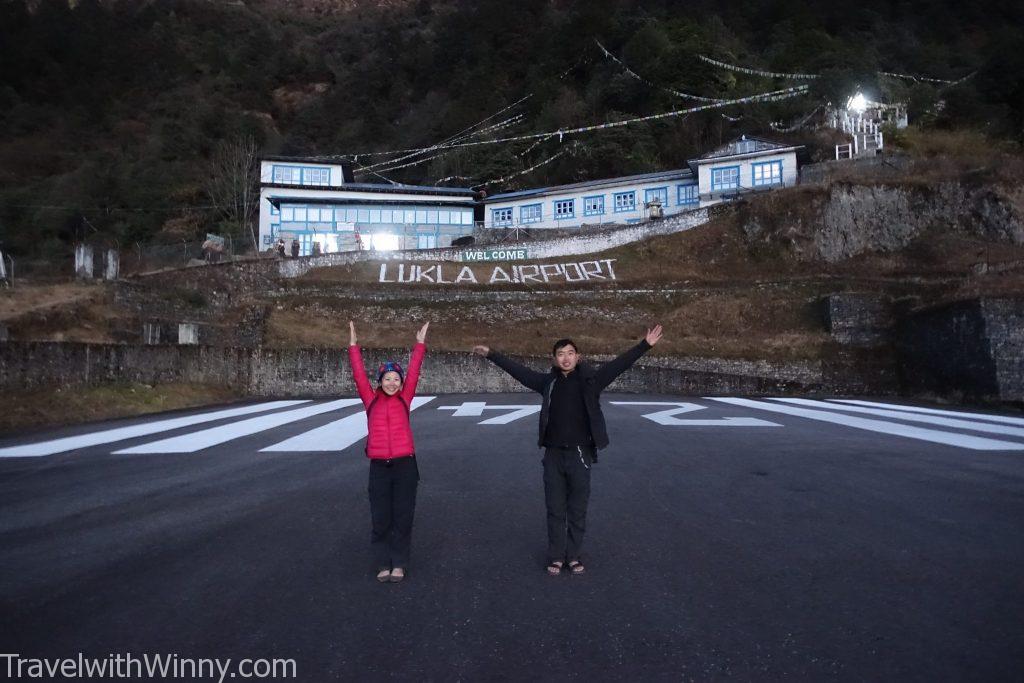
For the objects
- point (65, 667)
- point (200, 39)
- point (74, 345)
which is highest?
point (200, 39)

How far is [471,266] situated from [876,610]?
38.3 m

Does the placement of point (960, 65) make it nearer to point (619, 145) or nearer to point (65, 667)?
point (619, 145)

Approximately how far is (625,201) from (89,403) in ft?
142

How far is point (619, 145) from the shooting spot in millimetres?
58438

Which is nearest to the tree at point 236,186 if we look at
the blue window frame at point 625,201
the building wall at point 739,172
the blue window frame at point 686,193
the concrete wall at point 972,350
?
the blue window frame at point 625,201

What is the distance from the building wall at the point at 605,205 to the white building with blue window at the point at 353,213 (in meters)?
5.04

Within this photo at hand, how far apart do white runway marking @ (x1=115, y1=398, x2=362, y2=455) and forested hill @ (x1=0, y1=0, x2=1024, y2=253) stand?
167ft

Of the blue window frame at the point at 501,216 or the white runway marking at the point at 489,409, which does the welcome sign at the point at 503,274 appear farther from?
the white runway marking at the point at 489,409

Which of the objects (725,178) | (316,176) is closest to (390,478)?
(725,178)

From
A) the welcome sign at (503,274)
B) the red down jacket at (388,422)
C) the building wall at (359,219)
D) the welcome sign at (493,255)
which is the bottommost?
the red down jacket at (388,422)

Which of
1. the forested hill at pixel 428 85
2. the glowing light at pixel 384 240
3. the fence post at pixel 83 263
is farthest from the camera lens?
the forested hill at pixel 428 85

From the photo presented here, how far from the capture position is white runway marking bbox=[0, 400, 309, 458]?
866cm

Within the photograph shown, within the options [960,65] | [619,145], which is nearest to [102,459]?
[619,145]

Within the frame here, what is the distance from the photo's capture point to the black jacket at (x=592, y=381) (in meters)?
4.35
